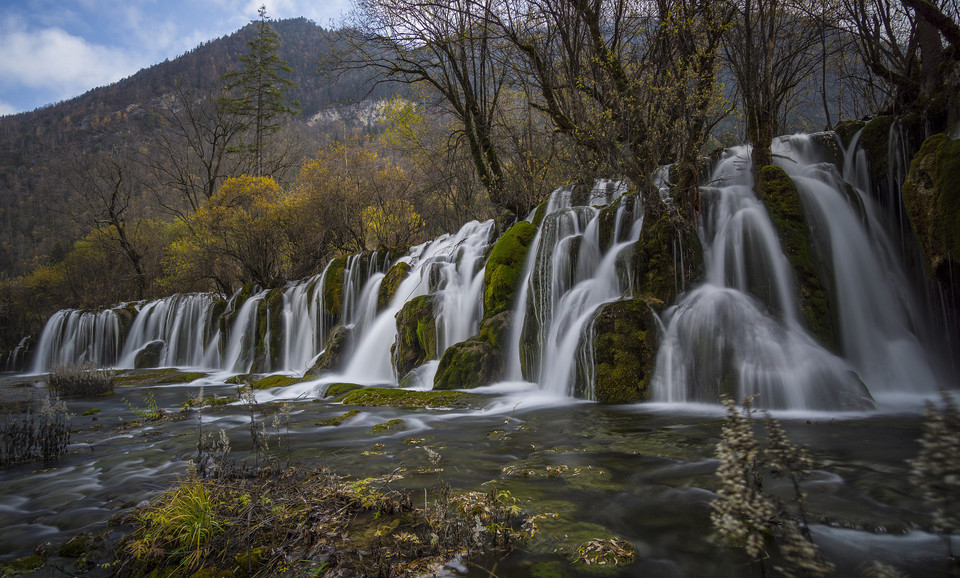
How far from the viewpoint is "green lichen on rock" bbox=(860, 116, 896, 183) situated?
9.35 metres

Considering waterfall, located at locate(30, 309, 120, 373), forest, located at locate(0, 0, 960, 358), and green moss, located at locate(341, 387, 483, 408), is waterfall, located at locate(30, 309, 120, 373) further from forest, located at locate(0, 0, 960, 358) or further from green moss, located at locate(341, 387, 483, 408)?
green moss, located at locate(341, 387, 483, 408)

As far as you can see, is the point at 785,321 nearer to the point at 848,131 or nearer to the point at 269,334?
the point at 848,131

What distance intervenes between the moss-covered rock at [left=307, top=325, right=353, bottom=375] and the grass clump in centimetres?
567

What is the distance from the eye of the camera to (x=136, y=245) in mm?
34500

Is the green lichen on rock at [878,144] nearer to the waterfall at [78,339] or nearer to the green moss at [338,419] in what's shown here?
the green moss at [338,419]

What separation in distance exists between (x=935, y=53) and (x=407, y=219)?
18.6 metres

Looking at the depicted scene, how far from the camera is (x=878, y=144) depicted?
946cm

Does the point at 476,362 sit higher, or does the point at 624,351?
the point at 624,351

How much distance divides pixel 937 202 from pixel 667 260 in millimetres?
3808

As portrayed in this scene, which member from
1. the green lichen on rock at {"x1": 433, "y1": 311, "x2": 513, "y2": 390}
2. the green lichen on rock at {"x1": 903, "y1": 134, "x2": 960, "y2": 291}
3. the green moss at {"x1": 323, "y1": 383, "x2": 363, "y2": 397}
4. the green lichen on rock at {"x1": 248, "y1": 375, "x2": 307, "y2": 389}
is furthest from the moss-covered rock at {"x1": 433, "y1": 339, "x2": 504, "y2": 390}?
the green lichen on rock at {"x1": 903, "y1": 134, "x2": 960, "y2": 291}

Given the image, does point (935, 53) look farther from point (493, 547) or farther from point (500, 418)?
point (493, 547)

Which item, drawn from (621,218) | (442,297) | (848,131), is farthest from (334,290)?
(848,131)

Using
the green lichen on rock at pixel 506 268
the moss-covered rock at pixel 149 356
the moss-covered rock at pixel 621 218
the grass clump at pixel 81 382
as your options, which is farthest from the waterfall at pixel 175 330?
the moss-covered rock at pixel 621 218

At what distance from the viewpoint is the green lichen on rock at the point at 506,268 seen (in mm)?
11695
